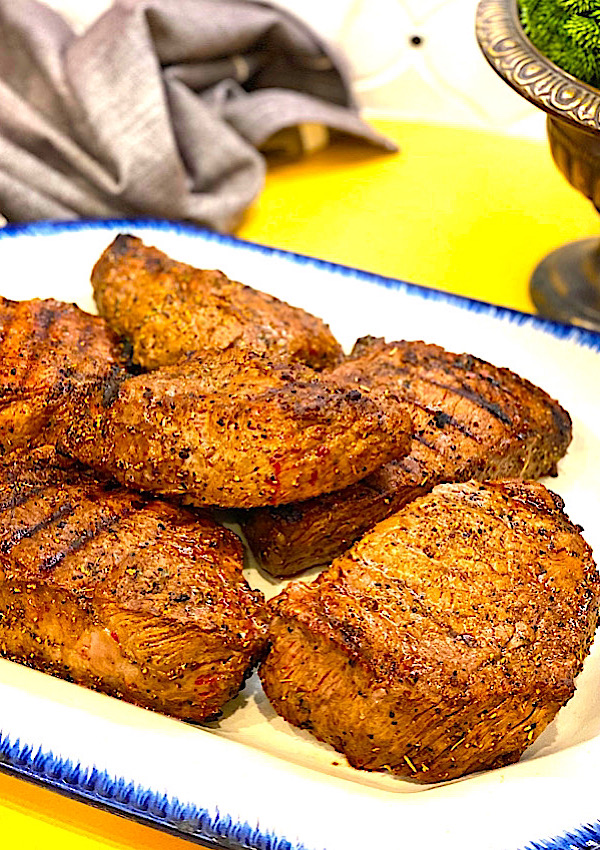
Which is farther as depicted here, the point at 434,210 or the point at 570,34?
the point at 434,210

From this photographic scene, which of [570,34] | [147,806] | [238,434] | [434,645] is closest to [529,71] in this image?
[570,34]

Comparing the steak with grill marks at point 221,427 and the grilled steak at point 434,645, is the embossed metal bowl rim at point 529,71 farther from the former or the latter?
the grilled steak at point 434,645

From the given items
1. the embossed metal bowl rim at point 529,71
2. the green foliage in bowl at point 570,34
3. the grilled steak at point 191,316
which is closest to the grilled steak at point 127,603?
the grilled steak at point 191,316

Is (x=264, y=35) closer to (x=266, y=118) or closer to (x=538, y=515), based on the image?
(x=266, y=118)

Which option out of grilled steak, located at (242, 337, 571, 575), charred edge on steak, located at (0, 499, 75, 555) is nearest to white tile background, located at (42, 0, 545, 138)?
grilled steak, located at (242, 337, 571, 575)

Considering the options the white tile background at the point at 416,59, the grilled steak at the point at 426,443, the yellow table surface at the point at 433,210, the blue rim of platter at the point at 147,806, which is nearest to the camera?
the blue rim of platter at the point at 147,806

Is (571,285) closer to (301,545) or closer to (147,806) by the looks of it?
(301,545)
